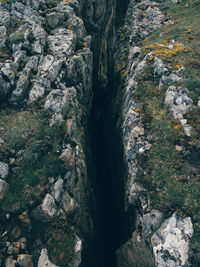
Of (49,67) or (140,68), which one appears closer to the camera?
(49,67)

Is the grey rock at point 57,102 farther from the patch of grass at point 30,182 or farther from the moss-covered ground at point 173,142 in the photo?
the moss-covered ground at point 173,142

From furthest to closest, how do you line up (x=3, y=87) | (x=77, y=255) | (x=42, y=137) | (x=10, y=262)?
(x=3, y=87)
(x=42, y=137)
(x=77, y=255)
(x=10, y=262)

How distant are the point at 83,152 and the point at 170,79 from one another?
14.2 metres

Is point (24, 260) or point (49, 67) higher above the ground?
point (49, 67)

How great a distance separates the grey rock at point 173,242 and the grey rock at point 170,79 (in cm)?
1498

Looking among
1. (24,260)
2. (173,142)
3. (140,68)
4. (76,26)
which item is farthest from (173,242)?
(76,26)

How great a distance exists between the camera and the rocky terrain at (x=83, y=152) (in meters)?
14.9

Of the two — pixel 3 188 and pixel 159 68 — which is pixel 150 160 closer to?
pixel 159 68

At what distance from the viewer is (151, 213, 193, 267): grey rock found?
1334 cm

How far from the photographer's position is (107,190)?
90.5ft

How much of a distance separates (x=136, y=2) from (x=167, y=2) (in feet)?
22.8

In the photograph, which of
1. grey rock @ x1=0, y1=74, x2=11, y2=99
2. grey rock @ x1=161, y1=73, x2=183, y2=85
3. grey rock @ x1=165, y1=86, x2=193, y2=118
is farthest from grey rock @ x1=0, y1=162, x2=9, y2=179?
grey rock @ x1=161, y1=73, x2=183, y2=85

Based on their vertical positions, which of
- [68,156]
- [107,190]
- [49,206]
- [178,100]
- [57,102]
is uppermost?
[178,100]

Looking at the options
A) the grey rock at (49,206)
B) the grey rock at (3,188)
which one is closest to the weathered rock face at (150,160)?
the grey rock at (49,206)
